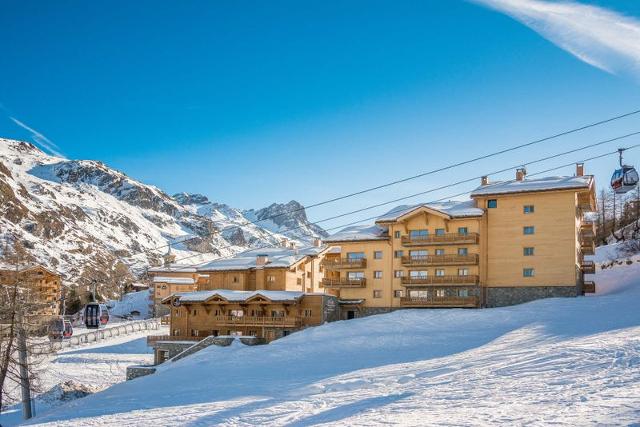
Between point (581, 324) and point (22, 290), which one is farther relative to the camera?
point (22, 290)

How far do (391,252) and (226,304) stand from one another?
52.2ft

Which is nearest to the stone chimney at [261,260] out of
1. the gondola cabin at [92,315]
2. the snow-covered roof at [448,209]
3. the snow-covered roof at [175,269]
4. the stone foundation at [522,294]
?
the snow-covered roof at [448,209]

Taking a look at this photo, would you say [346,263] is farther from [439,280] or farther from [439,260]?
[439,280]

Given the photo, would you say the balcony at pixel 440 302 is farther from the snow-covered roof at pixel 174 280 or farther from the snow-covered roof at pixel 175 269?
the snow-covered roof at pixel 175 269

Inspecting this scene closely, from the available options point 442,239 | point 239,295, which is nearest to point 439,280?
point 442,239

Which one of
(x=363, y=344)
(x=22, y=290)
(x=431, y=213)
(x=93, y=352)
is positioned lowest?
(x=93, y=352)

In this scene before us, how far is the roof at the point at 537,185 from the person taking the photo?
46.6 meters

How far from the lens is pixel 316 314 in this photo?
51.1m

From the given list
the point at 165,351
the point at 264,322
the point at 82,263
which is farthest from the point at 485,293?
the point at 82,263

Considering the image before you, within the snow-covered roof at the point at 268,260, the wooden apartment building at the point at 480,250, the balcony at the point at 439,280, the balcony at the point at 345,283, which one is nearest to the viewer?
the wooden apartment building at the point at 480,250

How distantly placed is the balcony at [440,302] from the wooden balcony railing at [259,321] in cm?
952

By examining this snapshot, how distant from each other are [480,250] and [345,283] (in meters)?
12.3

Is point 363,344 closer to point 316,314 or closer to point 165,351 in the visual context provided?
point 316,314

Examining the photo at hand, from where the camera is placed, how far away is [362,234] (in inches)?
2146
